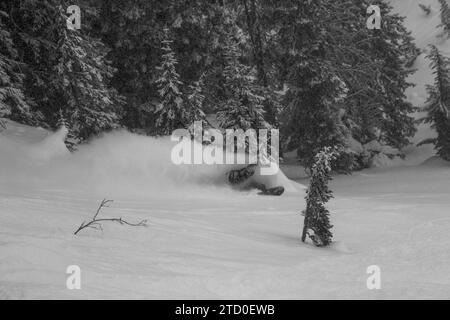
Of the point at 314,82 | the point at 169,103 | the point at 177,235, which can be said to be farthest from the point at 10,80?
the point at 314,82

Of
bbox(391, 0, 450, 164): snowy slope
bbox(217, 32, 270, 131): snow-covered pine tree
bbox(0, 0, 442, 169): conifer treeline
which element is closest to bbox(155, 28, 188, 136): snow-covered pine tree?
bbox(0, 0, 442, 169): conifer treeline

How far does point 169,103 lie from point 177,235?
986 centimetres

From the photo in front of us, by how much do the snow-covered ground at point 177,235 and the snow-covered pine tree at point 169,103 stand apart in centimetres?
193

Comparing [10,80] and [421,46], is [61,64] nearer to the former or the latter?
[10,80]

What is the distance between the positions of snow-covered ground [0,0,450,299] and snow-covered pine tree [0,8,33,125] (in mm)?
630

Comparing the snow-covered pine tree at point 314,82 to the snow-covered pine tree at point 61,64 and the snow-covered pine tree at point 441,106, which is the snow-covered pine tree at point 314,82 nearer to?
the snow-covered pine tree at point 441,106

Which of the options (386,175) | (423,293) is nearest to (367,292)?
(423,293)

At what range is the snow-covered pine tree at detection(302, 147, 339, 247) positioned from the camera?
7293 mm

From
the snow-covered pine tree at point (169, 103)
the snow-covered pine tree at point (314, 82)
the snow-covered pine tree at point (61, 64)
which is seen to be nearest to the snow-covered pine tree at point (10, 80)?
the snow-covered pine tree at point (61, 64)

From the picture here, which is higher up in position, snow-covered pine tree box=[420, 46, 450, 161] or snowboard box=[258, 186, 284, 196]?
snow-covered pine tree box=[420, 46, 450, 161]

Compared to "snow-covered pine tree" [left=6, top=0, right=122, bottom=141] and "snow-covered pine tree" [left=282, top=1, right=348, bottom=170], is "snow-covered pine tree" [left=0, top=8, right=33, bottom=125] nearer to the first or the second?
"snow-covered pine tree" [left=6, top=0, right=122, bottom=141]

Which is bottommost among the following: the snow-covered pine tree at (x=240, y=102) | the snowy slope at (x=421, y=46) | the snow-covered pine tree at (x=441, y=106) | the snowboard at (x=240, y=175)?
the snowboard at (x=240, y=175)

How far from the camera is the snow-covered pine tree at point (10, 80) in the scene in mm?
12859
